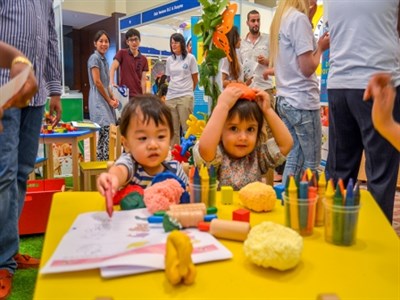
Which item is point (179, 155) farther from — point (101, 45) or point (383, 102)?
point (101, 45)

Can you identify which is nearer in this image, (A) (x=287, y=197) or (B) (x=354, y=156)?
(A) (x=287, y=197)

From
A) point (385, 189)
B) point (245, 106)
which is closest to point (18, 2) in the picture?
point (245, 106)

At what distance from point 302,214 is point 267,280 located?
244 mm

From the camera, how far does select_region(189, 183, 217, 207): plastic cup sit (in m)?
1.08

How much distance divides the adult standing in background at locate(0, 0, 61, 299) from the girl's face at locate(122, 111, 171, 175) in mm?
491

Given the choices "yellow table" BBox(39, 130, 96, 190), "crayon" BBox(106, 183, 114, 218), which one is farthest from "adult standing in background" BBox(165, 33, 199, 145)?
"crayon" BBox(106, 183, 114, 218)

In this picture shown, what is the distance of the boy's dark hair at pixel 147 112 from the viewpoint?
132cm

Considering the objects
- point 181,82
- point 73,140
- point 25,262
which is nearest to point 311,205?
point 25,262

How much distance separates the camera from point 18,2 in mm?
1653

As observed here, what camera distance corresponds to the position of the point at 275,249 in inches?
28.7

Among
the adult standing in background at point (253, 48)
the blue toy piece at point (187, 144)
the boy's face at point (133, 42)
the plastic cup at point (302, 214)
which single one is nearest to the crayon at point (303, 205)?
the plastic cup at point (302, 214)

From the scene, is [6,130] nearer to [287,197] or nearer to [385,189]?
[287,197]

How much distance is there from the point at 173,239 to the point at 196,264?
74mm

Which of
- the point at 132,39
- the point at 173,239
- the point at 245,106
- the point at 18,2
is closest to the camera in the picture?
the point at 173,239
